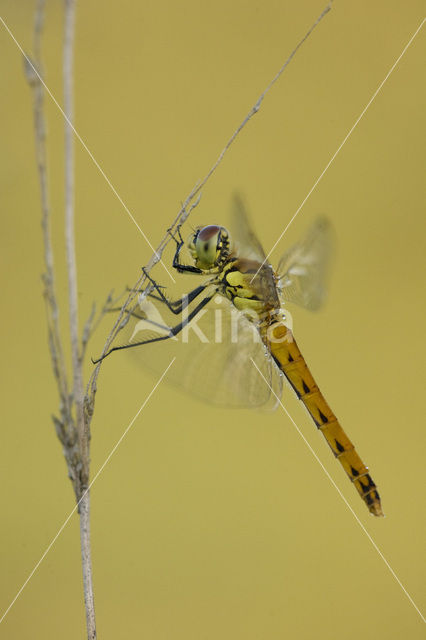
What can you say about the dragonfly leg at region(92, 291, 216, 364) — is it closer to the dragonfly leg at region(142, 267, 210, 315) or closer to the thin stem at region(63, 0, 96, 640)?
the dragonfly leg at region(142, 267, 210, 315)

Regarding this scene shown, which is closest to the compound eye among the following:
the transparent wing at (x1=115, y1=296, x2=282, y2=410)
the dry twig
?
the transparent wing at (x1=115, y1=296, x2=282, y2=410)

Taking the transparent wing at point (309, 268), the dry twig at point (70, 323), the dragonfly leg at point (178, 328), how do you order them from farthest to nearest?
the transparent wing at point (309, 268) → the dragonfly leg at point (178, 328) → the dry twig at point (70, 323)

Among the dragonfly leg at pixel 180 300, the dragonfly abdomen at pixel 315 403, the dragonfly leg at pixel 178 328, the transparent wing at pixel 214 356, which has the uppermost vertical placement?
the dragonfly leg at pixel 180 300

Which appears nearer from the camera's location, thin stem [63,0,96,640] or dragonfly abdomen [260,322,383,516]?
thin stem [63,0,96,640]

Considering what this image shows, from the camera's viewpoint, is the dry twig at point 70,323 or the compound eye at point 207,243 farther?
the compound eye at point 207,243

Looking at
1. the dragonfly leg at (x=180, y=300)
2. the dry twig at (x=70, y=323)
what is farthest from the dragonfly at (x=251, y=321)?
the dry twig at (x=70, y=323)

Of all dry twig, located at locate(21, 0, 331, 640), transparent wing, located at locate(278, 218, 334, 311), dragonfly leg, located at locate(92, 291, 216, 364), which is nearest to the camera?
dry twig, located at locate(21, 0, 331, 640)

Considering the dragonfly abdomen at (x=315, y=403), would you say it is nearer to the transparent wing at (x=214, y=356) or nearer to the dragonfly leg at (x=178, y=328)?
the transparent wing at (x=214, y=356)
